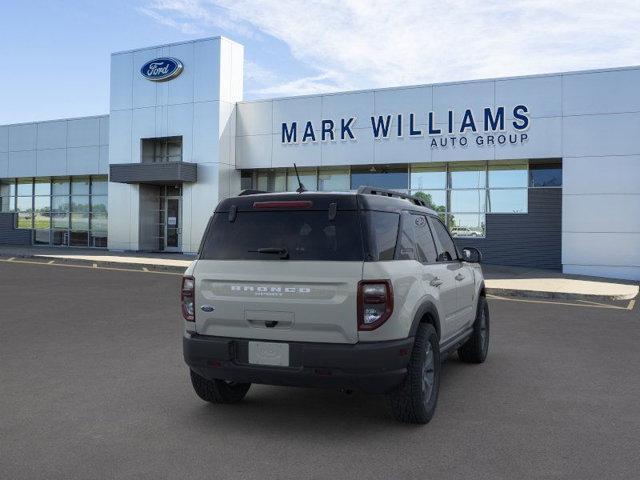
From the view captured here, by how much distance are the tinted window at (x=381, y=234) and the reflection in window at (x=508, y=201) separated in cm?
1781

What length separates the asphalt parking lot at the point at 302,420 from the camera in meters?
4.14

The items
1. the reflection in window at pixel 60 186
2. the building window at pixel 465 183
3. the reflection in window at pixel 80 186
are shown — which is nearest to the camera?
the building window at pixel 465 183

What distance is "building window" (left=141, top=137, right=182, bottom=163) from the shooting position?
89.9 feet

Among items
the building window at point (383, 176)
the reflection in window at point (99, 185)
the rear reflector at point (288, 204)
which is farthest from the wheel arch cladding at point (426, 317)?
the reflection in window at point (99, 185)

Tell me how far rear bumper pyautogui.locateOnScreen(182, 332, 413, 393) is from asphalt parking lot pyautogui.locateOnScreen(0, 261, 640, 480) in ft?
1.41

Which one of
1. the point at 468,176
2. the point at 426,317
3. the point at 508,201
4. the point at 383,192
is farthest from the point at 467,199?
the point at 426,317

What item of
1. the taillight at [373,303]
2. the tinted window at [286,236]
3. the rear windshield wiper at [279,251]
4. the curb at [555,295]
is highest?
the tinted window at [286,236]

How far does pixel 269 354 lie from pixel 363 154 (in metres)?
19.3

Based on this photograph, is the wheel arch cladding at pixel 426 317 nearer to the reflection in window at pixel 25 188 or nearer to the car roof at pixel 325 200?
the car roof at pixel 325 200

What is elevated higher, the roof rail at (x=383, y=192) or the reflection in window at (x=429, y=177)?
the reflection in window at (x=429, y=177)

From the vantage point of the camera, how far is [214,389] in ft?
17.8

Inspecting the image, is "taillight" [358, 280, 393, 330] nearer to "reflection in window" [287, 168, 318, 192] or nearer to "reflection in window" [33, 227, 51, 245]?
"reflection in window" [287, 168, 318, 192]

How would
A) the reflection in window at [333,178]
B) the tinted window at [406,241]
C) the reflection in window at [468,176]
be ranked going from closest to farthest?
1. the tinted window at [406,241]
2. the reflection in window at [468,176]
3. the reflection in window at [333,178]

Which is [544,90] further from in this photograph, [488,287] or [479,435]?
[479,435]
